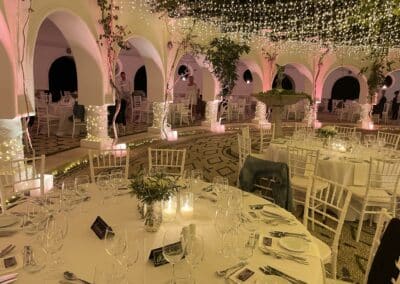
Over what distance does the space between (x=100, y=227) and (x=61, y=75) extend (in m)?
15.2

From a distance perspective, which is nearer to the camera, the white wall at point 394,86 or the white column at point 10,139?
the white column at point 10,139

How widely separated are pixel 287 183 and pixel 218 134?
756 centimetres

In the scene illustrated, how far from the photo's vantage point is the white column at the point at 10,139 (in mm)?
5098

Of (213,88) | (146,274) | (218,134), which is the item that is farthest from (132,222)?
(213,88)

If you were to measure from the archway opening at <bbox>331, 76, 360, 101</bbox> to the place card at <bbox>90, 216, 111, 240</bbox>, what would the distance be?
20813 millimetres

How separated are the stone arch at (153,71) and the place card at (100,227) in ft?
25.4

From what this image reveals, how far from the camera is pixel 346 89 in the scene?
20.8m

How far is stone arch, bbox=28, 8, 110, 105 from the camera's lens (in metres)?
6.80

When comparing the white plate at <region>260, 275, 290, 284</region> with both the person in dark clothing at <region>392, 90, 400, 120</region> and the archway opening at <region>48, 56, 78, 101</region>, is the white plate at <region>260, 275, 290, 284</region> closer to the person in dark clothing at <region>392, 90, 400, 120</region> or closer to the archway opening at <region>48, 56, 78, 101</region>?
the archway opening at <region>48, 56, 78, 101</region>

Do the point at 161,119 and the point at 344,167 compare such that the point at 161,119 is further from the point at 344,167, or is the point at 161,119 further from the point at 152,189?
the point at 152,189

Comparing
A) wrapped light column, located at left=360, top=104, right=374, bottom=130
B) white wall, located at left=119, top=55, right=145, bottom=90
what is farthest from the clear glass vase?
white wall, located at left=119, top=55, right=145, bottom=90

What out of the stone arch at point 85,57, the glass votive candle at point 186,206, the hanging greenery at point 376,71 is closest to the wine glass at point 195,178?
the glass votive candle at point 186,206

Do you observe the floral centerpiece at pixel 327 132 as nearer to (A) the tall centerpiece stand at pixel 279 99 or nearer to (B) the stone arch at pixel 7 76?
(A) the tall centerpiece stand at pixel 279 99

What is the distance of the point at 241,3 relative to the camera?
8898 millimetres
